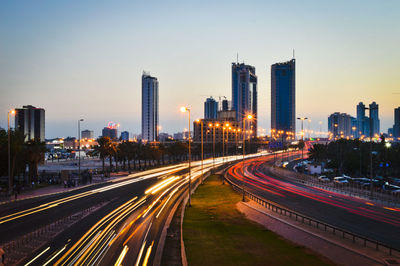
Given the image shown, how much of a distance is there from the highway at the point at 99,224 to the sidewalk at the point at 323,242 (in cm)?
1084

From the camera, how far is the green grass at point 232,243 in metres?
19.7

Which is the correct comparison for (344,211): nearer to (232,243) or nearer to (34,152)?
(232,243)

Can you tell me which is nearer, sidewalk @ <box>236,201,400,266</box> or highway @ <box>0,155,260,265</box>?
sidewalk @ <box>236,201,400,266</box>

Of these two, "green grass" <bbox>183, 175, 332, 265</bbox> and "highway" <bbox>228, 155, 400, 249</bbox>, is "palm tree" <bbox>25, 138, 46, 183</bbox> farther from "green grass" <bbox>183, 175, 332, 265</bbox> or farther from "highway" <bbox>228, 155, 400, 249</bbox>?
"highway" <bbox>228, 155, 400, 249</bbox>

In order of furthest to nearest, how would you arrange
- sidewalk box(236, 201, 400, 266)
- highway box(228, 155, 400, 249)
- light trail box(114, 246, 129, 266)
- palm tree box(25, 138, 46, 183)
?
palm tree box(25, 138, 46, 183)
highway box(228, 155, 400, 249)
sidewalk box(236, 201, 400, 266)
light trail box(114, 246, 129, 266)

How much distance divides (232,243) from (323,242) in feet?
22.7

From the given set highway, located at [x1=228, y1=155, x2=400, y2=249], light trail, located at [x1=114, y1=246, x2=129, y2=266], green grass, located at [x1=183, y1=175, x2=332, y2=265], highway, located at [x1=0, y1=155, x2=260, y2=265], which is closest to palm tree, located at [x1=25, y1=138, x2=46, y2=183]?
highway, located at [x1=0, y1=155, x2=260, y2=265]

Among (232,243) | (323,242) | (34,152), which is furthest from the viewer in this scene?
(34,152)

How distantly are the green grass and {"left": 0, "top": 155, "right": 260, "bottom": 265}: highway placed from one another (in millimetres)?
3060

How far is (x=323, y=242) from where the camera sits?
74.0 ft

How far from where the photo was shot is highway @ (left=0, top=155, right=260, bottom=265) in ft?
64.6

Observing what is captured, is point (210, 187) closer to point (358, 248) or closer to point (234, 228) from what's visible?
point (234, 228)

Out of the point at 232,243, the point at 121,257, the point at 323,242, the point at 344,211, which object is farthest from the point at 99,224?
the point at 344,211

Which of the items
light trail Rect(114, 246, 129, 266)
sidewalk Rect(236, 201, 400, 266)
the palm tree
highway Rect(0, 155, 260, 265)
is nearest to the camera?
light trail Rect(114, 246, 129, 266)
